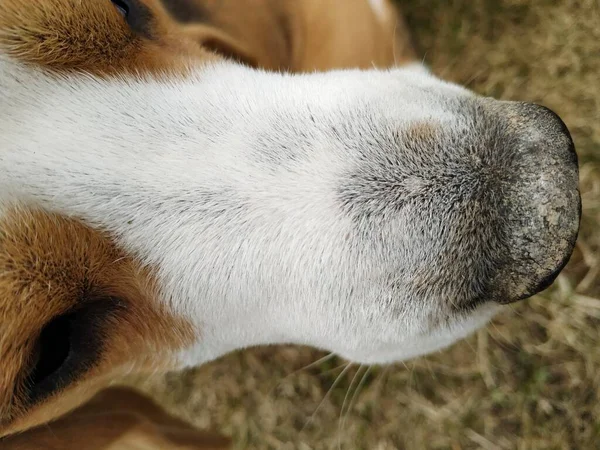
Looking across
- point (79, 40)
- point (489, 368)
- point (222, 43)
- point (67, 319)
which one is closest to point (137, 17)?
point (79, 40)

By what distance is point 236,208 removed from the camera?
108 cm

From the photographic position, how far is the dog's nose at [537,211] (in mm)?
984

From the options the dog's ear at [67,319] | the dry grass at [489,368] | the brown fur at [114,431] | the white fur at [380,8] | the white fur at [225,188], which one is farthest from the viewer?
the white fur at [380,8]

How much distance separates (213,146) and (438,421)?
144 cm

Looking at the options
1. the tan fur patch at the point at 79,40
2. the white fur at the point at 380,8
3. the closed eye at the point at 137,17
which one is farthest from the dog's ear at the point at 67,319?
the white fur at the point at 380,8

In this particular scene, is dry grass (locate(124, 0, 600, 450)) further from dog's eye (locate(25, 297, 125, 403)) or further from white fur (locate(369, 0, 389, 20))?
dog's eye (locate(25, 297, 125, 403))

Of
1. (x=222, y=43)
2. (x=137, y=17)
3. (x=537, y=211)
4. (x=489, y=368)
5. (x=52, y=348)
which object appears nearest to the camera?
(x=537, y=211)

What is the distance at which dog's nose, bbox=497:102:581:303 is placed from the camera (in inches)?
38.8

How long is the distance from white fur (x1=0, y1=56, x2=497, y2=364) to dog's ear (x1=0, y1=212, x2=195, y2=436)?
1.9 inches

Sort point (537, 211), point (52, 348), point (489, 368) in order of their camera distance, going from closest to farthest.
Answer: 1. point (537, 211)
2. point (52, 348)
3. point (489, 368)

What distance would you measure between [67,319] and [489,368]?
58.8 inches

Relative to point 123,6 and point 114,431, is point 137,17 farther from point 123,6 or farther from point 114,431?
point 114,431

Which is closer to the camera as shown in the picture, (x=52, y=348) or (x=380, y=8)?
(x=52, y=348)

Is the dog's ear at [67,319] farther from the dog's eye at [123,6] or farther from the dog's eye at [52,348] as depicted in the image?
the dog's eye at [123,6]
